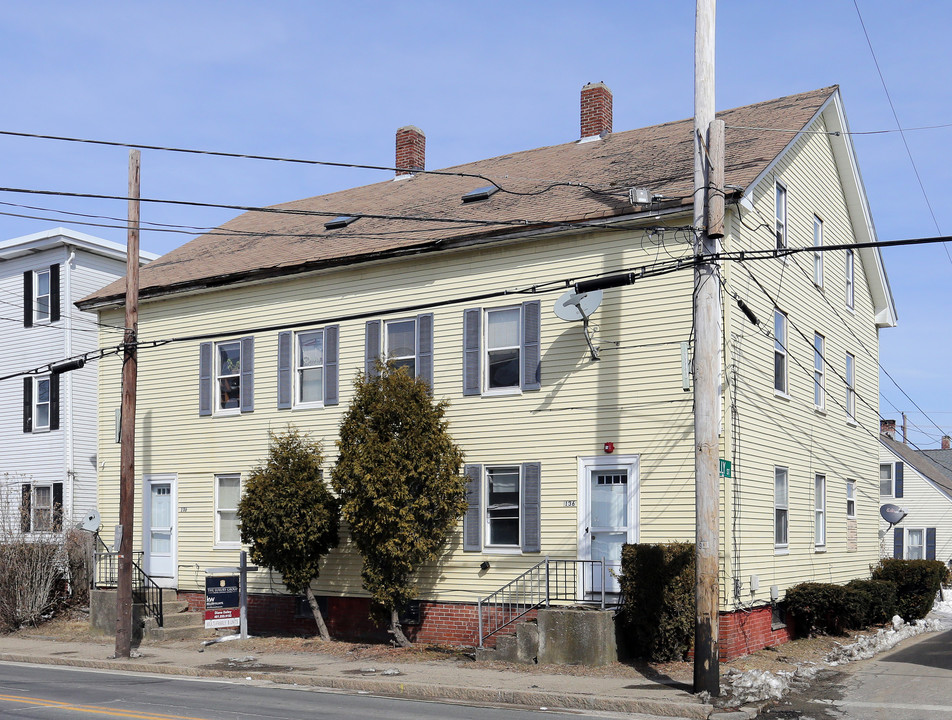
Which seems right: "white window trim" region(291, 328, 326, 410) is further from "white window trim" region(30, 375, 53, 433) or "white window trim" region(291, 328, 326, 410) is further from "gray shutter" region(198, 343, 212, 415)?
"white window trim" region(30, 375, 53, 433)

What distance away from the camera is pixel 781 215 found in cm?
1992

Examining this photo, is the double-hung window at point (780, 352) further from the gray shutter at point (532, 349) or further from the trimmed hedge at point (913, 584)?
the trimmed hedge at point (913, 584)

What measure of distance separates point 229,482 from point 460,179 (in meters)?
8.69

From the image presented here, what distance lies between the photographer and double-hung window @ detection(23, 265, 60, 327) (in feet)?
94.4

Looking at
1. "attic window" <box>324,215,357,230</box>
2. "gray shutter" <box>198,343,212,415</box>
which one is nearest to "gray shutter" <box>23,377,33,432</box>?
"gray shutter" <box>198,343,212,415</box>

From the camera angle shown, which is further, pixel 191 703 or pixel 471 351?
pixel 471 351

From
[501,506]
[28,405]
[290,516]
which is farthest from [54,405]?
[501,506]

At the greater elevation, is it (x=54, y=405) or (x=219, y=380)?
(x=219, y=380)

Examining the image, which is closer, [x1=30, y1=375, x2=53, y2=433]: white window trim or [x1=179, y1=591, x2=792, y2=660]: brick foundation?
[x1=179, y1=591, x2=792, y2=660]: brick foundation

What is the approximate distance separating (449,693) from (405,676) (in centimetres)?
138

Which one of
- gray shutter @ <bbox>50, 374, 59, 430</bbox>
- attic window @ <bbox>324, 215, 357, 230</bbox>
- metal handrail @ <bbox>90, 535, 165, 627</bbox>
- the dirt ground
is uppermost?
attic window @ <bbox>324, 215, 357, 230</bbox>

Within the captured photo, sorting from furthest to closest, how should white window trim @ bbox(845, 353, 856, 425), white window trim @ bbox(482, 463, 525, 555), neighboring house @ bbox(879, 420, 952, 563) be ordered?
neighboring house @ bbox(879, 420, 952, 563) < white window trim @ bbox(845, 353, 856, 425) < white window trim @ bbox(482, 463, 525, 555)

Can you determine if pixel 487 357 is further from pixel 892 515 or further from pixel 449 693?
pixel 892 515

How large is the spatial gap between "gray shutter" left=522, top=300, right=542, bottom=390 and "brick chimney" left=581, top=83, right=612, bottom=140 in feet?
24.7
